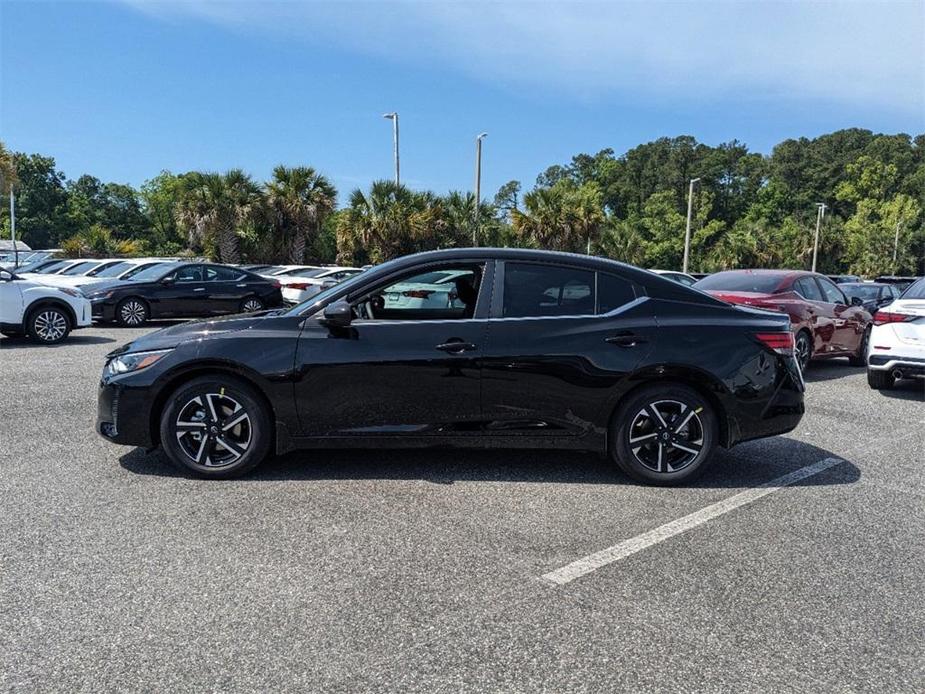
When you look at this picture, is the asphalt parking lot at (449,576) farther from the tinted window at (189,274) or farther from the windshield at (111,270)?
the windshield at (111,270)

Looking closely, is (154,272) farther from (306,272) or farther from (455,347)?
(455,347)

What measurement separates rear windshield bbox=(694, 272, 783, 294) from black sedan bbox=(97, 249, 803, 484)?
5.12 m

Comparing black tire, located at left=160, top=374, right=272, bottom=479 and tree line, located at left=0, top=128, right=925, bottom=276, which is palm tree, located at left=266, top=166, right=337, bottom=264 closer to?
tree line, located at left=0, top=128, right=925, bottom=276

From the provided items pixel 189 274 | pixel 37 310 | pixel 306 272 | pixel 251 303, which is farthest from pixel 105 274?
pixel 37 310

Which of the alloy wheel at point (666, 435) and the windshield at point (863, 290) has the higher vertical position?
the windshield at point (863, 290)

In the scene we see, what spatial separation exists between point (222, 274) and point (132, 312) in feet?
6.78

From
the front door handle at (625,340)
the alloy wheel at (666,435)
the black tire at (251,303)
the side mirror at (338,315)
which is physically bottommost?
the alloy wheel at (666,435)

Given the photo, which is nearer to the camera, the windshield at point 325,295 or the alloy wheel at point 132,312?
the windshield at point 325,295

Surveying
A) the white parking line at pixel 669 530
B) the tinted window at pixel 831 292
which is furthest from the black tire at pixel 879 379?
the white parking line at pixel 669 530

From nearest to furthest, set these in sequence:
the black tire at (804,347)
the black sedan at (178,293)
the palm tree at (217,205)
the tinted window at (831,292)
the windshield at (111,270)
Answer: the black tire at (804,347) < the tinted window at (831,292) < the black sedan at (178,293) < the windshield at (111,270) < the palm tree at (217,205)

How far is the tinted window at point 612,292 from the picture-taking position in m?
4.98

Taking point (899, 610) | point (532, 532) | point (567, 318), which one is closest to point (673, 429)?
point (567, 318)

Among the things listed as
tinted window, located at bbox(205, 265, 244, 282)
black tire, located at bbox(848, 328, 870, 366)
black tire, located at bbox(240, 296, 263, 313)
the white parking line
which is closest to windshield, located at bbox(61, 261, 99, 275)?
tinted window, located at bbox(205, 265, 244, 282)

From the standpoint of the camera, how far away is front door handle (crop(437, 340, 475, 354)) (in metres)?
4.75
